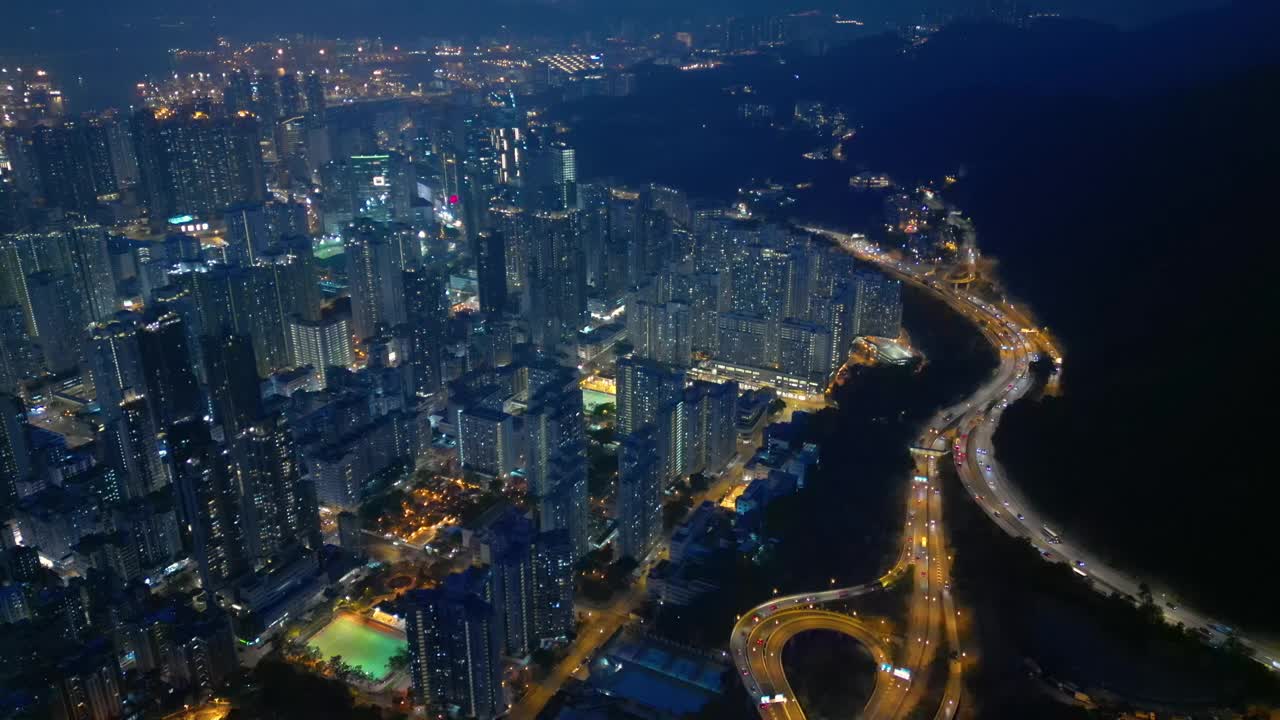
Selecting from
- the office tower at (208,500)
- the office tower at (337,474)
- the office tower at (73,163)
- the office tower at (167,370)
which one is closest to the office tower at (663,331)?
the office tower at (337,474)

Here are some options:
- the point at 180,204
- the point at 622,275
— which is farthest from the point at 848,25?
the point at 180,204

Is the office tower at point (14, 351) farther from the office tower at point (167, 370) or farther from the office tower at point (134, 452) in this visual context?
the office tower at point (134, 452)

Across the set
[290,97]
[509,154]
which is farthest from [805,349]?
[290,97]

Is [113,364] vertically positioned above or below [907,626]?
above

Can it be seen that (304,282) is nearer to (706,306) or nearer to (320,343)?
(320,343)

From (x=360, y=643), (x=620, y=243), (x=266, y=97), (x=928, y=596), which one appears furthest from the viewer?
(x=266, y=97)

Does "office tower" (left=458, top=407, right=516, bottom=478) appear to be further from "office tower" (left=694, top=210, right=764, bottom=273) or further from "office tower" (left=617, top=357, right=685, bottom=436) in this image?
"office tower" (left=694, top=210, right=764, bottom=273)

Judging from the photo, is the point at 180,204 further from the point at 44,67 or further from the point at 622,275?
the point at 622,275
